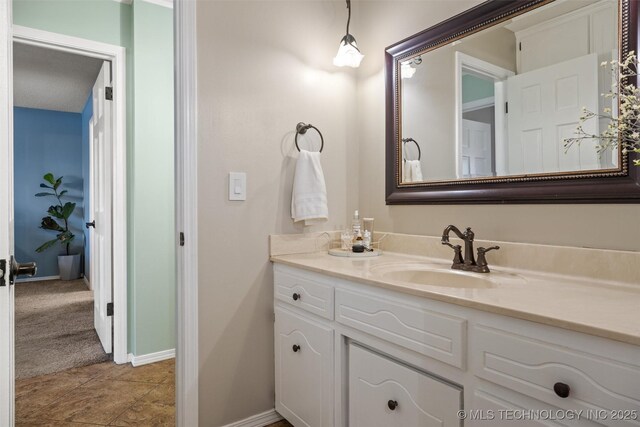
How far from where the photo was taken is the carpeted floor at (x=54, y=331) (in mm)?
2514

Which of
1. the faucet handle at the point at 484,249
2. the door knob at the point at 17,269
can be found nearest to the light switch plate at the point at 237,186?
the door knob at the point at 17,269

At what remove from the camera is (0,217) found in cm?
105

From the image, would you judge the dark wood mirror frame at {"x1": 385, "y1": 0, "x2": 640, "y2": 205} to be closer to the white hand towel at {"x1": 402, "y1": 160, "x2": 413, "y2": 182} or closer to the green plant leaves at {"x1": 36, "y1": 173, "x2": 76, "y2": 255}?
the white hand towel at {"x1": 402, "y1": 160, "x2": 413, "y2": 182}

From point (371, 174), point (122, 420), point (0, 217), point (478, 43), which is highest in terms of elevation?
point (478, 43)

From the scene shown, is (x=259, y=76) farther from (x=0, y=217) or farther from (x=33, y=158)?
(x=33, y=158)

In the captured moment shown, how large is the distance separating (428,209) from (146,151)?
188cm

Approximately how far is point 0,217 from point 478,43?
179cm

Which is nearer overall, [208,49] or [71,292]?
[208,49]

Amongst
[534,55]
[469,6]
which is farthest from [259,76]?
[534,55]

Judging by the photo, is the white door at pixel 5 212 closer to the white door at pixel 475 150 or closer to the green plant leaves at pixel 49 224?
the white door at pixel 475 150

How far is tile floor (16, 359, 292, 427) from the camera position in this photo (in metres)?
1.86

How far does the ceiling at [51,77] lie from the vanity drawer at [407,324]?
3.37m

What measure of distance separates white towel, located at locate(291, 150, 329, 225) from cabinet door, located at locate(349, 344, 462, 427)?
0.69 metres

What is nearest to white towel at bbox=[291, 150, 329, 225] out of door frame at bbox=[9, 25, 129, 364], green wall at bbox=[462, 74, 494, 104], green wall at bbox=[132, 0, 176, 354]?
green wall at bbox=[462, 74, 494, 104]
